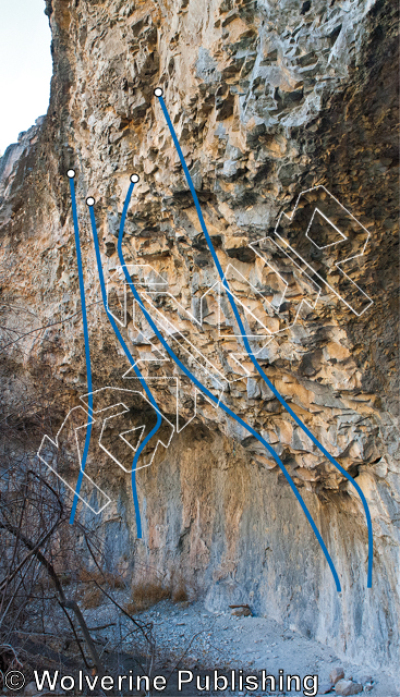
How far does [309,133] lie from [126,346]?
3426 millimetres

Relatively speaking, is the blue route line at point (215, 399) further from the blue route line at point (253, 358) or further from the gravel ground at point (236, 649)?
the gravel ground at point (236, 649)

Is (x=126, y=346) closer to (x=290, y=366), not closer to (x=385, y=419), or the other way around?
(x=290, y=366)

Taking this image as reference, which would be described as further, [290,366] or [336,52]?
[290,366]

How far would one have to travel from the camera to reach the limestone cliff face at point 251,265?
9.25 ft

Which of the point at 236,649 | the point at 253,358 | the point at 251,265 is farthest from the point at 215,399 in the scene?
the point at 236,649

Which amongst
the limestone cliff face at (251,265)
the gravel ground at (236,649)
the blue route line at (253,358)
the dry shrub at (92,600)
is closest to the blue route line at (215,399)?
the limestone cliff face at (251,265)

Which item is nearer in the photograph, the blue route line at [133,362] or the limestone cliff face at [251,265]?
the limestone cliff face at [251,265]

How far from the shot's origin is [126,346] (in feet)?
18.4

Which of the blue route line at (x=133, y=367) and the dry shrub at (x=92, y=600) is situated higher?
the blue route line at (x=133, y=367)

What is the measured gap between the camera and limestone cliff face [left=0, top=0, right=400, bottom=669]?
111 inches

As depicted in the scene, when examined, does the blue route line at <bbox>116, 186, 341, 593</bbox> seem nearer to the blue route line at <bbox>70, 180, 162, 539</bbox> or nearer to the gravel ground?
the blue route line at <bbox>70, 180, 162, 539</bbox>

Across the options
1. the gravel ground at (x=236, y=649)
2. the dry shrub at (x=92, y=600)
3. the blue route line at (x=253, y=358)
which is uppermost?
the blue route line at (x=253, y=358)

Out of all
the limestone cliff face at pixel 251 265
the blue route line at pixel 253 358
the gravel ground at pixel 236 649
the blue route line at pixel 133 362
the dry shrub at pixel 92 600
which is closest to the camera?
the limestone cliff face at pixel 251 265

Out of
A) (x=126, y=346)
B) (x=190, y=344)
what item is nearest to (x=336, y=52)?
(x=190, y=344)
